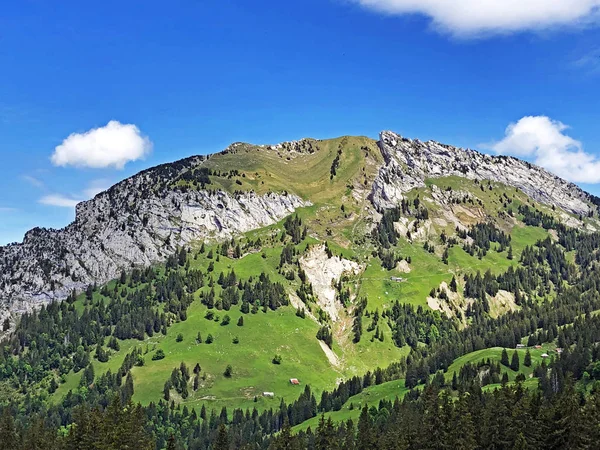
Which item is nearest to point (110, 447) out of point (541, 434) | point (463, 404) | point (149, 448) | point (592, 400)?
point (149, 448)

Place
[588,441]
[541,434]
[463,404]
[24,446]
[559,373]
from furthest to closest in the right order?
[559,373]
[24,446]
[463,404]
[541,434]
[588,441]

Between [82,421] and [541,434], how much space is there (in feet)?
326

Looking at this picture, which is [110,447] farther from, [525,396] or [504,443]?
[525,396]

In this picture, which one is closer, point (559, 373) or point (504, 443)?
point (504, 443)

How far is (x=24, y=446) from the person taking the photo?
→ 5453 inches

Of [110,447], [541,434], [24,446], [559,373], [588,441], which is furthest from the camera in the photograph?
[559,373]

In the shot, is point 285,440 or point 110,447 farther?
point 285,440

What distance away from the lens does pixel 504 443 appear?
4604 inches

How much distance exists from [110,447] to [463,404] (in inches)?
3030

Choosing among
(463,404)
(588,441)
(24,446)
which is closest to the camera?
(588,441)

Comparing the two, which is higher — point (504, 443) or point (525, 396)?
point (525, 396)

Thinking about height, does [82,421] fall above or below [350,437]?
above

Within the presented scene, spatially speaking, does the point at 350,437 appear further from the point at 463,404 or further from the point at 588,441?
the point at 588,441

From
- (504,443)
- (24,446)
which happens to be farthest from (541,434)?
(24,446)
